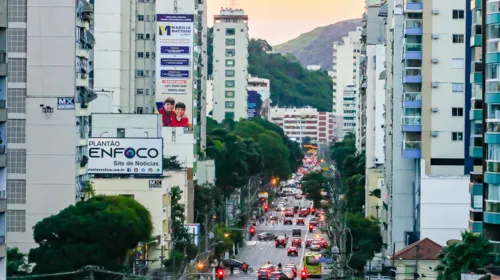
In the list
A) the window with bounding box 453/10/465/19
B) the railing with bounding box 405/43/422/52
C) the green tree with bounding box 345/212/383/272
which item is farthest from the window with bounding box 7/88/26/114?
the green tree with bounding box 345/212/383/272

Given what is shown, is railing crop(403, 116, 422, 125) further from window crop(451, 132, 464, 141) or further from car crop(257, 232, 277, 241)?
car crop(257, 232, 277, 241)

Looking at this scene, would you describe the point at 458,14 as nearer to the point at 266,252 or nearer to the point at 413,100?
the point at 413,100

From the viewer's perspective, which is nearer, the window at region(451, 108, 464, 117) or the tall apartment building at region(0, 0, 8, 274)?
the tall apartment building at region(0, 0, 8, 274)

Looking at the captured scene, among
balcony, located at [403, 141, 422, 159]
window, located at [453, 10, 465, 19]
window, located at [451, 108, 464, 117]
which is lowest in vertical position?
balcony, located at [403, 141, 422, 159]

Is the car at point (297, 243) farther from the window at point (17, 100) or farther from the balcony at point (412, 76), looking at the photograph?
the window at point (17, 100)

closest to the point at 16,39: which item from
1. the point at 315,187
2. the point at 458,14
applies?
the point at 458,14

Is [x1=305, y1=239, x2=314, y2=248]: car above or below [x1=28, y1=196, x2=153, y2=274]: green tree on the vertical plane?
below
